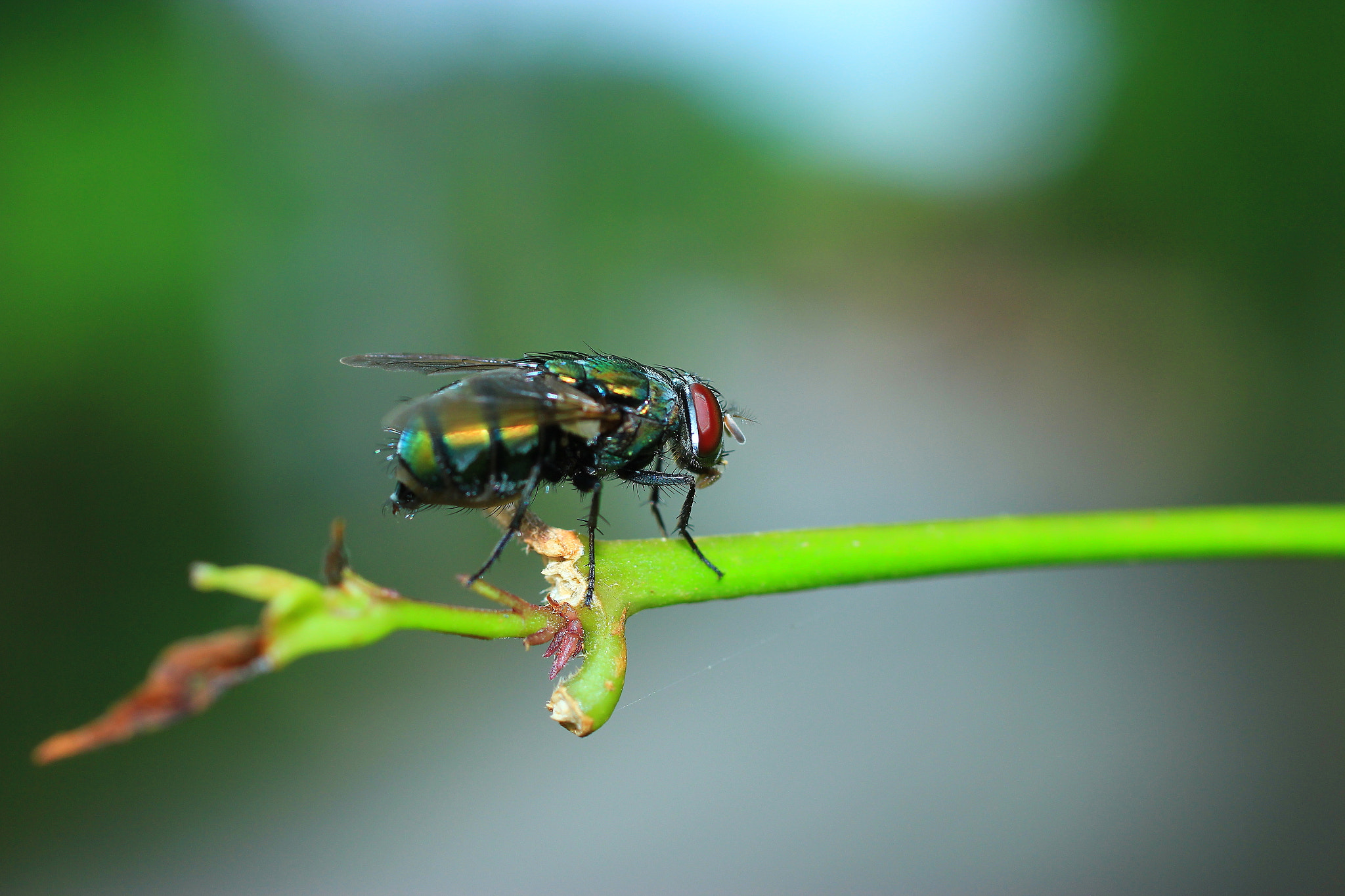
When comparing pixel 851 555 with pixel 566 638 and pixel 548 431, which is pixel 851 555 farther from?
pixel 548 431

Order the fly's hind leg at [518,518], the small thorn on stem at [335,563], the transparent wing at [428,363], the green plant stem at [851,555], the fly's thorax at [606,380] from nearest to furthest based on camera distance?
the small thorn on stem at [335,563] < the green plant stem at [851,555] < the fly's hind leg at [518,518] < the fly's thorax at [606,380] < the transparent wing at [428,363]

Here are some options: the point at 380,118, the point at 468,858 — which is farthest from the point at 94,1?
the point at 468,858

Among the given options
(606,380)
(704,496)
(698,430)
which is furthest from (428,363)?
(704,496)

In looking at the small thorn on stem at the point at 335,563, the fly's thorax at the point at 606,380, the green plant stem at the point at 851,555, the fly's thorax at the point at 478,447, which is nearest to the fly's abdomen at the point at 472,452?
the fly's thorax at the point at 478,447

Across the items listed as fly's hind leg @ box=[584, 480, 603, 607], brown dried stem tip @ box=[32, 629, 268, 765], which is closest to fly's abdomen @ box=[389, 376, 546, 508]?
fly's hind leg @ box=[584, 480, 603, 607]

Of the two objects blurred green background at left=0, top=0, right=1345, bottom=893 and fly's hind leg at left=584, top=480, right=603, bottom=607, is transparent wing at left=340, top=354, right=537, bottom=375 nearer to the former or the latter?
fly's hind leg at left=584, top=480, right=603, bottom=607

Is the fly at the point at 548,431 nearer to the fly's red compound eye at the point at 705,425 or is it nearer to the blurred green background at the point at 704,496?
the fly's red compound eye at the point at 705,425
